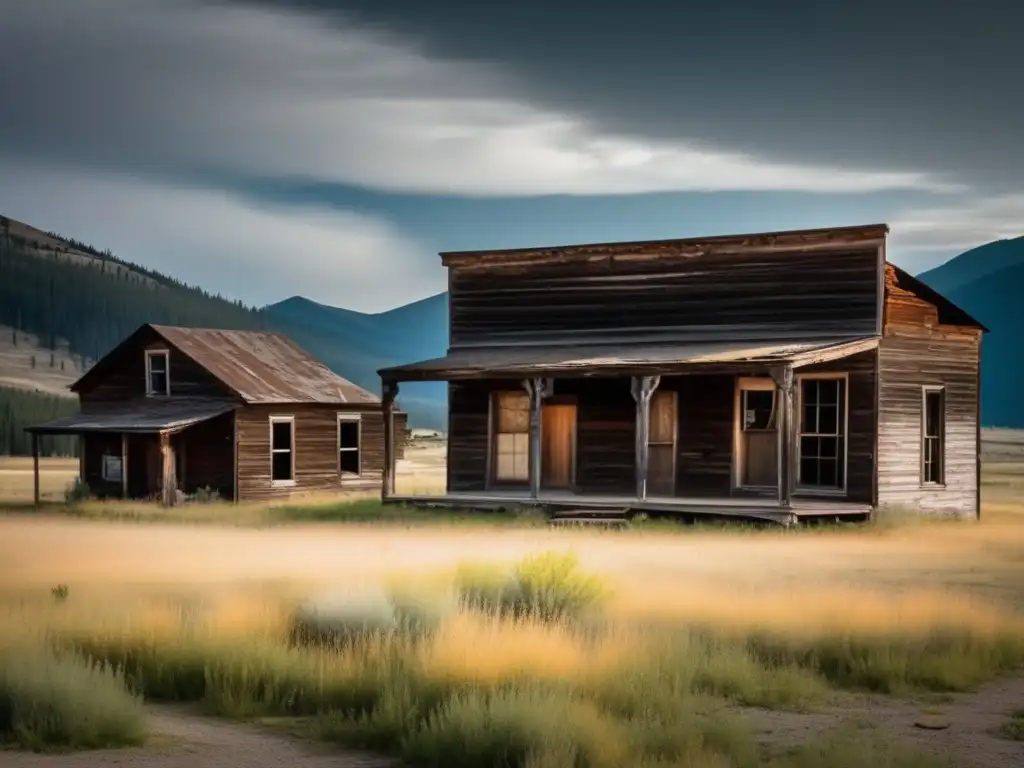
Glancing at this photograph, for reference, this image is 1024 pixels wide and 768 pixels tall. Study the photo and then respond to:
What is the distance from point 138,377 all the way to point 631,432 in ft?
43.3

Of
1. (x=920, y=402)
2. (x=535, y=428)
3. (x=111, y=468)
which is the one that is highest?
(x=920, y=402)

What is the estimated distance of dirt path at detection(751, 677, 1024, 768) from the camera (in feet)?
29.1

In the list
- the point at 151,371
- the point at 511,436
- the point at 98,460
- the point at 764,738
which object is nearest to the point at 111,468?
the point at 98,460

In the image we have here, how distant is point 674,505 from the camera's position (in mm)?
24781

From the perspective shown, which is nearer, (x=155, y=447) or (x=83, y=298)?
(x=155, y=447)

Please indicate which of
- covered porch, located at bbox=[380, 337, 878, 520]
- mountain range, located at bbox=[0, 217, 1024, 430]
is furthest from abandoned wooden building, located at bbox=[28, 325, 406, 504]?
mountain range, located at bbox=[0, 217, 1024, 430]

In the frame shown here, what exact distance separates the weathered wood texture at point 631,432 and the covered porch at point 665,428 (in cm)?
2

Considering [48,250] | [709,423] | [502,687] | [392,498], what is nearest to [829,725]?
[502,687]

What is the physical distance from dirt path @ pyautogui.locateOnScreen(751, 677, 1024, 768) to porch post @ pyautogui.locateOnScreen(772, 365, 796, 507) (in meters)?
12.5

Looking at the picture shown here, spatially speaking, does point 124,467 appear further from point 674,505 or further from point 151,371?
point 674,505

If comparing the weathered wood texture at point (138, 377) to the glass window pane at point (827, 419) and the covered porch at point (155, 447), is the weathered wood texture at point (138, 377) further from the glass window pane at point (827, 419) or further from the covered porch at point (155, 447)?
the glass window pane at point (827, 419)

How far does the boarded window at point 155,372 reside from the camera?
1339 inches

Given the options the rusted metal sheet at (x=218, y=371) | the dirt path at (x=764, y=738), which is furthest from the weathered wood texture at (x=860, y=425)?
the dirt path at (x=764, y=738)

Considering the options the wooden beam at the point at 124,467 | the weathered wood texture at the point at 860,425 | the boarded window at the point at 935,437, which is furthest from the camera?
the wooden beam at the point at 124,467
